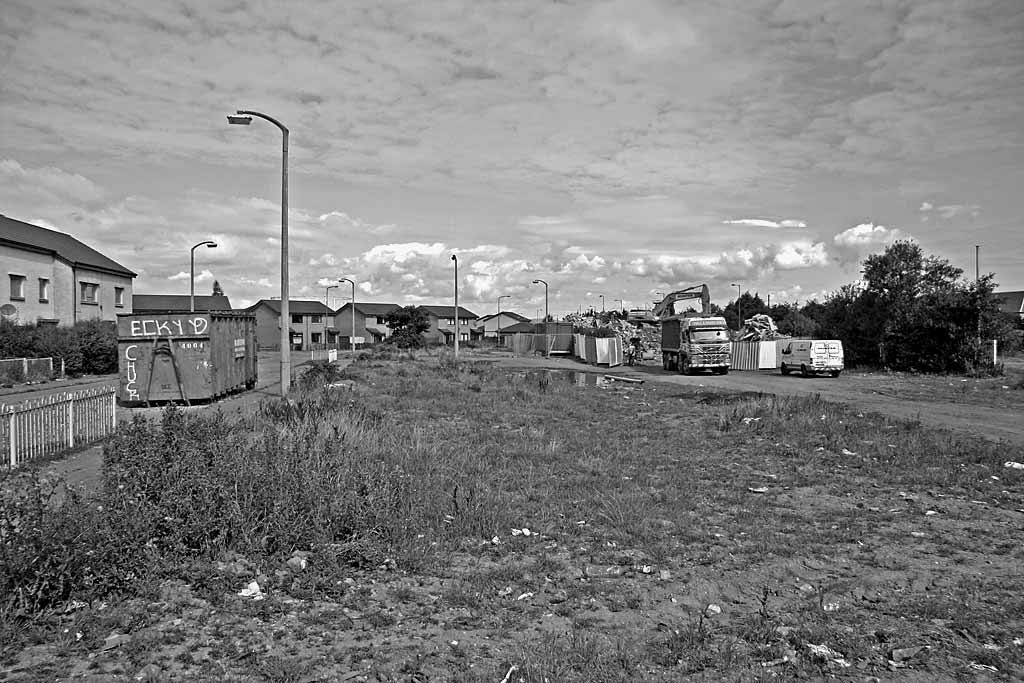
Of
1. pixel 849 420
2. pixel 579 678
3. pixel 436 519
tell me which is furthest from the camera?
pixel 849 420

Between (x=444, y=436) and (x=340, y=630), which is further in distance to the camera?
(x=444, y=436)

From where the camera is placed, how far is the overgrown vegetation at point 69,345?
30562mm

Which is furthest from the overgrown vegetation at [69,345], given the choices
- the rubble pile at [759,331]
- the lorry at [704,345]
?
the rubble pile at [759,331]

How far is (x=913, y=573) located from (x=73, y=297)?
4654 cm

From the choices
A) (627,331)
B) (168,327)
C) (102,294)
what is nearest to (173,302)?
(102,294)

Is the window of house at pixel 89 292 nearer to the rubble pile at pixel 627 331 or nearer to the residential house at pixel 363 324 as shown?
the rubble pile at pixel 627 331

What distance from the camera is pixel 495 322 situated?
456 feet

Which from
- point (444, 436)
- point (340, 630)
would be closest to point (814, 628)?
point (340, 630)

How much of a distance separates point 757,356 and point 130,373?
107 ft

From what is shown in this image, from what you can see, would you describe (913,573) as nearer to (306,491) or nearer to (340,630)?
(340,630)

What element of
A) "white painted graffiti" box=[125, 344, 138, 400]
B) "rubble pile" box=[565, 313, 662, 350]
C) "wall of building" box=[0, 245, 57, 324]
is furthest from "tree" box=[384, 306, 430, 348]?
"white painted graffiti" box=[125, 344, 138, 400]

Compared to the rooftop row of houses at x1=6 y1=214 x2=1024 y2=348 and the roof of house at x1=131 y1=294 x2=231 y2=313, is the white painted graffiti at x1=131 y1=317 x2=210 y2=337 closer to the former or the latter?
the rooftop row of houses at x1=6 y1=214 x2=1024 y2=348

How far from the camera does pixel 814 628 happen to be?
5.16 m

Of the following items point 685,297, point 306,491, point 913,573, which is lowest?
point 913,573
